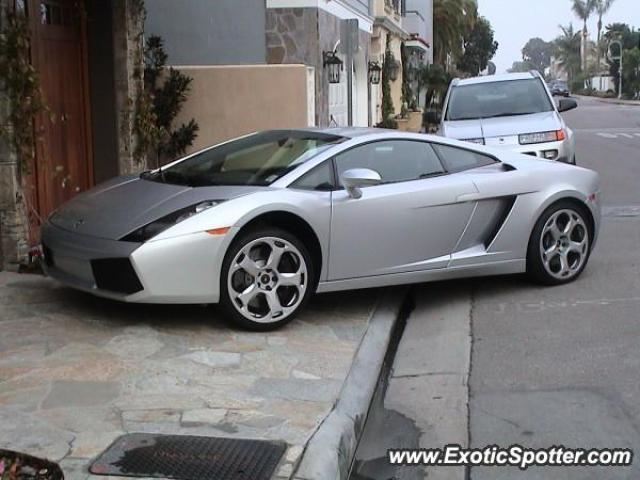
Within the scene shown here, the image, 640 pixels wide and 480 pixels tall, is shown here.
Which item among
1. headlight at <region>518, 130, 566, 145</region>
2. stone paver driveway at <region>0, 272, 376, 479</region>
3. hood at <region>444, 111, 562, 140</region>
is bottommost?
stone paver driveway at <region>0, 272, 376, 479</region>

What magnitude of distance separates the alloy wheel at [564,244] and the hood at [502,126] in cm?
409

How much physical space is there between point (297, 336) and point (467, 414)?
1577 mm

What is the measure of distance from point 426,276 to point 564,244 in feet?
4.69

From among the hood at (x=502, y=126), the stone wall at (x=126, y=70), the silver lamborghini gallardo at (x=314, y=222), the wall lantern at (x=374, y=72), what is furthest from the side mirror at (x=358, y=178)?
the wall lantern at (x=374, y=72)

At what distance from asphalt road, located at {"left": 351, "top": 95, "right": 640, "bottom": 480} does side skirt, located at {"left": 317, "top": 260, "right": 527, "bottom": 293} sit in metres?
0.27

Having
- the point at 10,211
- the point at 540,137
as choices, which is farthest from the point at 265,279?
the point at 540,137

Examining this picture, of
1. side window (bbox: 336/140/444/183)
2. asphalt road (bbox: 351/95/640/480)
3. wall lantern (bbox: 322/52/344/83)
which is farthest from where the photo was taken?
wall lantern (bbox: 322/52/344/83)

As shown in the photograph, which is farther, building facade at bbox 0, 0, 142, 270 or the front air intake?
building facade at bbox 0, 0, 142, 270

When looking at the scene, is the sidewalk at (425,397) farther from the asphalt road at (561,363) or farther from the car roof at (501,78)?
the car roof at (501,78)

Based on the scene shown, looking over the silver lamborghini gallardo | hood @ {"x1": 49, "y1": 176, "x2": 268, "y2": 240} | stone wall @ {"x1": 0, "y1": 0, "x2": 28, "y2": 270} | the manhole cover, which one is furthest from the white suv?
the manhole cover

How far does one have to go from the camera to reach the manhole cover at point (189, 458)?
153 inches

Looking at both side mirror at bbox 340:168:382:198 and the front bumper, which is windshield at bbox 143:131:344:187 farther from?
the front bumper

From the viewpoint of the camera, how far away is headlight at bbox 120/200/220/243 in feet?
18.7

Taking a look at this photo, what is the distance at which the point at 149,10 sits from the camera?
14.5m
